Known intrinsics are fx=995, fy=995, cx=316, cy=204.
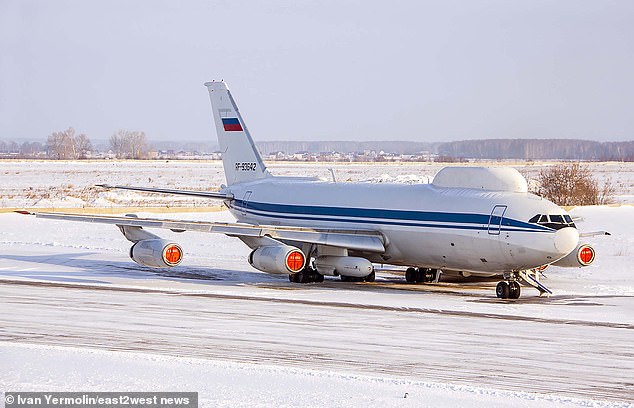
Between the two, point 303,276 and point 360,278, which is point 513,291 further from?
point 303,276

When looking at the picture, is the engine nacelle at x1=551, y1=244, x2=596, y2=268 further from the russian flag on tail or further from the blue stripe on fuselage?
the russian flag on tail

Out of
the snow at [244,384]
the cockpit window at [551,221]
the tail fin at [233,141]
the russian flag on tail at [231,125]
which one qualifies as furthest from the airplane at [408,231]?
the snow at [244,384]

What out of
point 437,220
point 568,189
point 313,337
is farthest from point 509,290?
point 568,189

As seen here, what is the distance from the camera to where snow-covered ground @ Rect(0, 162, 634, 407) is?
1652 cm

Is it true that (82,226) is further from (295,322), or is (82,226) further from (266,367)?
(266,367)

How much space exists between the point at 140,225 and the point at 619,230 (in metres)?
28.0

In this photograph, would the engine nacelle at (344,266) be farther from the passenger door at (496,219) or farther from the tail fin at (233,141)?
the tail fin at (233,141)

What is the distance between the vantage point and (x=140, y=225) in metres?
34.9

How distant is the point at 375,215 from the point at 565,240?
7532mm

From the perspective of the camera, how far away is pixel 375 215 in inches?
1379

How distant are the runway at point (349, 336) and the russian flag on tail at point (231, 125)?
14.5 m

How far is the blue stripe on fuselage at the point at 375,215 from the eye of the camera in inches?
1222

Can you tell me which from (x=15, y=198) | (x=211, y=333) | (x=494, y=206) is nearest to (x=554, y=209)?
(x=494, y=206)

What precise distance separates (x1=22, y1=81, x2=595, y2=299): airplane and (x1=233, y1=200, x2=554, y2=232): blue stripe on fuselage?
4 centimetres
